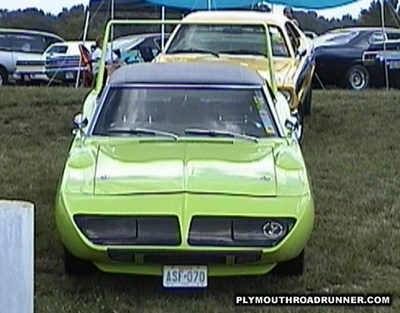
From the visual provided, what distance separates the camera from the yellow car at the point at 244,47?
1109cm

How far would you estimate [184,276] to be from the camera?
211 inches

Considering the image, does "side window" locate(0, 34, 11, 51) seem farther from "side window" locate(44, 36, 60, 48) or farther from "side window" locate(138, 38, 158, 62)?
"side window" locate(138, 38, 158, 62)

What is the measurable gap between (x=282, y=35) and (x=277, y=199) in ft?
21.7

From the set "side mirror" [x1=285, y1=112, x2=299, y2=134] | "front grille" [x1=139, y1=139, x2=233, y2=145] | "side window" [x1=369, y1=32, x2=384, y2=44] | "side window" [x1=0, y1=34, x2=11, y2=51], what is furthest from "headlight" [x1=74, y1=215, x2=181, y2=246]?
"side window" [x1=0, y1=34, x2=11, y2=51]

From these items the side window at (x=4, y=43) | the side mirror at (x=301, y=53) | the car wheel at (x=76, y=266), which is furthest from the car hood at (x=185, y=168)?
the side window at (x=4, y=43)

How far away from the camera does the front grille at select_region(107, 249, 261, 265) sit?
17.3 feet

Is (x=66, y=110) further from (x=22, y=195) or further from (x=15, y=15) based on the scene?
(x=15, y=15)

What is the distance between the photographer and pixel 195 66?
7406 mm

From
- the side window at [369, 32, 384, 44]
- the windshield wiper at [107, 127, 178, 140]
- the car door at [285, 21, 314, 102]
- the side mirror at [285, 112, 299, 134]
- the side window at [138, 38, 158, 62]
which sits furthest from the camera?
the side window at [138, 38, 158, 62]

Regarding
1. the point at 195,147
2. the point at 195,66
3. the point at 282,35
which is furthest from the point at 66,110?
the point at 195,147

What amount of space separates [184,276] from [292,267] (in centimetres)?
89

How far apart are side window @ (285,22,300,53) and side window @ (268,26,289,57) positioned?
0.27m

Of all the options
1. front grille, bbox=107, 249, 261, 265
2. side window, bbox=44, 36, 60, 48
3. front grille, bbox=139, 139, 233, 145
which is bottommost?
side window, bbox=44, 36, 60, 48

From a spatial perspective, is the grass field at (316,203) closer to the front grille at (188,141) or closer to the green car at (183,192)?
the green car at (183,192)
